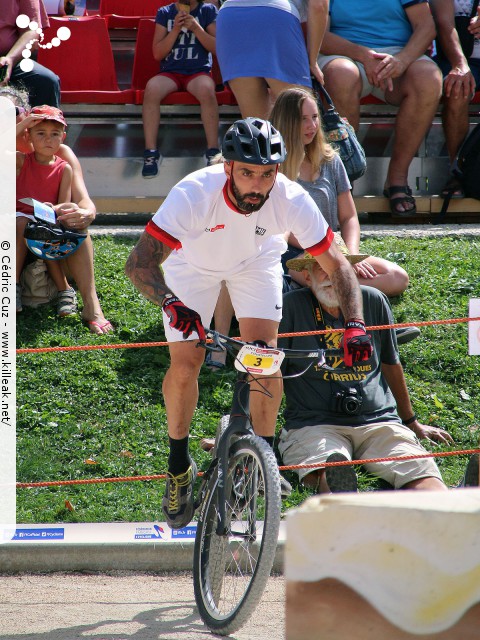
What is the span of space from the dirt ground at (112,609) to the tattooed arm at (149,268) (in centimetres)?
145

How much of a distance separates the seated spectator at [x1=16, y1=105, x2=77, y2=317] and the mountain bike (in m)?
2.94

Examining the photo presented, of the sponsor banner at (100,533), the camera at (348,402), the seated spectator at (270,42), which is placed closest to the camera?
the sponsor banner at (100,533)

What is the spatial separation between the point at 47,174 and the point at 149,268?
3251 millimetres

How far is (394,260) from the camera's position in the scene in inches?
294

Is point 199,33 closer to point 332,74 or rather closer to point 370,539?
point 332,74

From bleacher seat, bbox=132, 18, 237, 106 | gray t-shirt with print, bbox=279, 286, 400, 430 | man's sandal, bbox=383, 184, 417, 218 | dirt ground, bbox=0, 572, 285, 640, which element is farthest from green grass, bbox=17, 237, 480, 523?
bleacher seat, bbox=132, 18, 237, 106

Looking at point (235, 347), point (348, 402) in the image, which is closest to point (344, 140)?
point (348, 402)

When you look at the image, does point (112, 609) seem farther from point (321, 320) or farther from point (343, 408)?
point (321, 320)

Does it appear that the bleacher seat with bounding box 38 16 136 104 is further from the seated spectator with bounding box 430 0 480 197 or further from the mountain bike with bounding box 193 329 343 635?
the mountain bike with bounding box 193 329 343 635

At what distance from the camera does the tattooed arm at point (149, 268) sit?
3838 mm

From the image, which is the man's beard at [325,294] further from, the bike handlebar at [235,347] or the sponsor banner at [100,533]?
the bike handlebar at [235,347]

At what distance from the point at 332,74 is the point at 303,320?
311 centimetres

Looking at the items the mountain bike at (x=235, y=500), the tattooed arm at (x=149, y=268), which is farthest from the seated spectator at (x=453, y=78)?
the tattooed arm at (x=149, y=268)

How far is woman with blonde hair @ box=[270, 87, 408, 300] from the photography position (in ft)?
19.6
